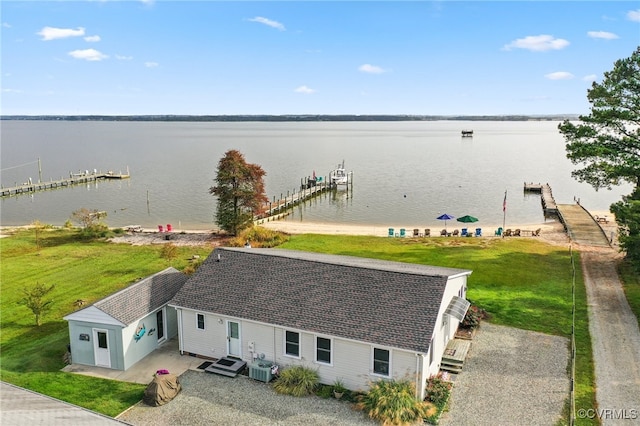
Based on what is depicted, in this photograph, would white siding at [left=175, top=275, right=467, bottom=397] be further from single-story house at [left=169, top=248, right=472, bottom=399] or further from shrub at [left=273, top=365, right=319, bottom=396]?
shrub at [left=273, top=365, right=319, bottom=396]

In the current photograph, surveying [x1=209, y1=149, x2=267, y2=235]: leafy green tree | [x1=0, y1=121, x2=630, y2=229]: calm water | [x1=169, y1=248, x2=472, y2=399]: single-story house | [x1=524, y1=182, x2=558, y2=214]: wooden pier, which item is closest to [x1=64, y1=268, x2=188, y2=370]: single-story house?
[x1=169, y1=248, x2=472, y2=399]: single-story house

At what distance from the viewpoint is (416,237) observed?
143 feet

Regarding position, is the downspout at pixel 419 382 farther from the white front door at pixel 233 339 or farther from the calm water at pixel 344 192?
the calm water at pixel 344 192

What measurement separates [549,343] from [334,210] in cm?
4645

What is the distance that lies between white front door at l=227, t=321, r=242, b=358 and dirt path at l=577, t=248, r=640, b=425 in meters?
12.6

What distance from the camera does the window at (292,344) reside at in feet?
60.3

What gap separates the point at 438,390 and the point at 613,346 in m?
9.23

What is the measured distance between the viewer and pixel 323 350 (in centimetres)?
1795

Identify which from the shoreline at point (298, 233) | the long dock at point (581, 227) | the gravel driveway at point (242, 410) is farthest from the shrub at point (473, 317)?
the long dock at point (581, 227)

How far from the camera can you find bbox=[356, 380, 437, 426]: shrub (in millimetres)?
15654

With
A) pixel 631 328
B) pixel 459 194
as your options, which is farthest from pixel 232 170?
pixel 459 194

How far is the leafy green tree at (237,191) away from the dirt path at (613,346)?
26.8 m

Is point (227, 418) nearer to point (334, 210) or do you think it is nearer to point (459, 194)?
point (334, 210)

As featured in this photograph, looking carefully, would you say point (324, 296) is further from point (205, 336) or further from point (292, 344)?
point (205, 336)
